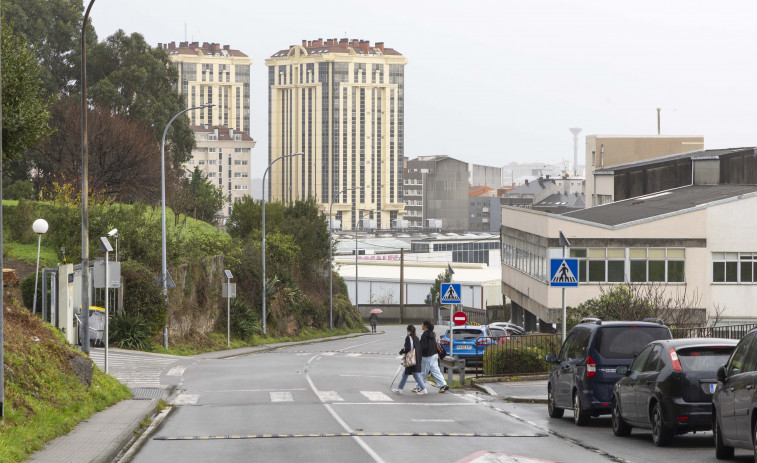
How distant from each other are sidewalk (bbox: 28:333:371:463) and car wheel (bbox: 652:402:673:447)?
23.8 ft

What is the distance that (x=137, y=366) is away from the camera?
31.1 meters

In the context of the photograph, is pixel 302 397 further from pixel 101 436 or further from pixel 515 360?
pixel 101 436

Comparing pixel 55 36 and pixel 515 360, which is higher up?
pixel 55 36

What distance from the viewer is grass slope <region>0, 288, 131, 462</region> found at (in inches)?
526

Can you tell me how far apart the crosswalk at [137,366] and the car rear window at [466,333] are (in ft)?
30.0

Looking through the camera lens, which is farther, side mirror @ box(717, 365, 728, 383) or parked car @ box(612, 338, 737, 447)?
parked car @ box(612, 338, 737, 447)

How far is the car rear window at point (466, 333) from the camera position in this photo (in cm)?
3459

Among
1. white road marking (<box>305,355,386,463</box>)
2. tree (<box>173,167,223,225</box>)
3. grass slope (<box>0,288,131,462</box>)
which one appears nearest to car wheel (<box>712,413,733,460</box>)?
white road marking (<box>305,355,386,463</box>)

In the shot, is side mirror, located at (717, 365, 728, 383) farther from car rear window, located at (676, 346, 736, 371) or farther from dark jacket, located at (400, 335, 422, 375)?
dark jacket, located at (400, 335, 422, 375)

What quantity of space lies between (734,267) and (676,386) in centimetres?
3821

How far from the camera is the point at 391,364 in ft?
123

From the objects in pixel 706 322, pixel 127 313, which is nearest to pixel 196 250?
pixel 127 313

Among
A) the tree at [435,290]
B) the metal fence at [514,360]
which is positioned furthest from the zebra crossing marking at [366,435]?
the tree at [435,290]

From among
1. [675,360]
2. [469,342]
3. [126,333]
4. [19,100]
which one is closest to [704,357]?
[675,360]
